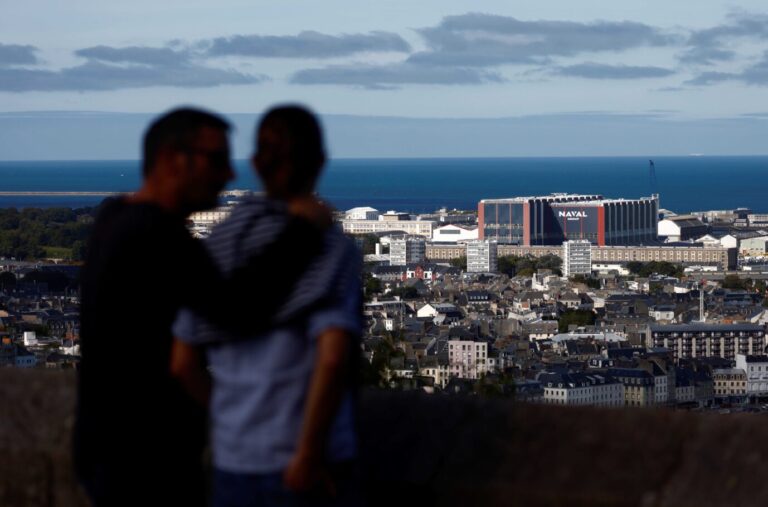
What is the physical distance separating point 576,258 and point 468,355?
2725cm

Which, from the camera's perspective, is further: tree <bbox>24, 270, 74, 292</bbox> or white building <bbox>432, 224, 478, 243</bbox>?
white building <bbox>432, 224, 478, 243</bbox>

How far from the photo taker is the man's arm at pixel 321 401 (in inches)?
83.0

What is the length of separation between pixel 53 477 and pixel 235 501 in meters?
0.73

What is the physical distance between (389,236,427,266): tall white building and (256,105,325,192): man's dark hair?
54.1 meters

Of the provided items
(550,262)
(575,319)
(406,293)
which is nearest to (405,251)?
(550,262)

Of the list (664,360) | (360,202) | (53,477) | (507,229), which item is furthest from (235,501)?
(360,202)

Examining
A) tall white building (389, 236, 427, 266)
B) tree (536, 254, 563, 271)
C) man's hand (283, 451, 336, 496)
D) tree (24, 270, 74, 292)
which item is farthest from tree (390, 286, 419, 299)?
man's hand (283, 451, 336, 496)

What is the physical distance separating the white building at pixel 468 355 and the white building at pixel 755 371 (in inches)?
176

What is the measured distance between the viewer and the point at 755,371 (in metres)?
28.0

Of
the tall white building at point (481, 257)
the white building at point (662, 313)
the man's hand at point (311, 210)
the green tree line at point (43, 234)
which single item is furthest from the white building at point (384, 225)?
the man's hand at point (311, 210)

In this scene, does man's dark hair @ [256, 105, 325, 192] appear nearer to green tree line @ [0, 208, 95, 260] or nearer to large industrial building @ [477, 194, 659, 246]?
green tree line @ [0, 208, 95, 260]

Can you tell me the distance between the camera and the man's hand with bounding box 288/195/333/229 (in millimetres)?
2176

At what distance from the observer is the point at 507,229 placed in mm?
63875

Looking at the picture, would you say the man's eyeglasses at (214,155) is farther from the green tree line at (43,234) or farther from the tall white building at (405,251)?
the tall white building at (405,251)
